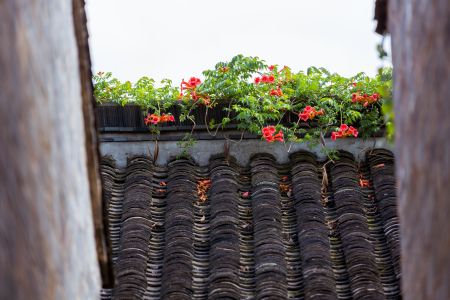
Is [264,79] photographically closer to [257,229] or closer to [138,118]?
[138,118]

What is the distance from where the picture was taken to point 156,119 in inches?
444

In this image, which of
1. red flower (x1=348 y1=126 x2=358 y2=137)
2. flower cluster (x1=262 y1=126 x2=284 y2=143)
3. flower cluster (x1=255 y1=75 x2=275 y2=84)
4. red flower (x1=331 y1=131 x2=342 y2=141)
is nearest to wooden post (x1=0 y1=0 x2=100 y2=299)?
flower cluster (x1=262 y1=126 x2=284 y2=143)

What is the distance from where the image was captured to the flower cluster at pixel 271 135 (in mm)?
11039

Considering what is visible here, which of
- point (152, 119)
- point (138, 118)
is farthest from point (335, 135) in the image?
point (138, 118)

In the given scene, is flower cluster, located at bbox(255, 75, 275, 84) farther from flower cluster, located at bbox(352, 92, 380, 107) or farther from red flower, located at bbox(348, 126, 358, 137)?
red flower, located at bbox(348, 126, 358, 137)

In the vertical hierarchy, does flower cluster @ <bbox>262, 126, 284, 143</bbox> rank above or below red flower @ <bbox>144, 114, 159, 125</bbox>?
below

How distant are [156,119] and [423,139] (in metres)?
4.87

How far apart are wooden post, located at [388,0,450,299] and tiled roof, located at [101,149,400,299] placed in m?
2.26

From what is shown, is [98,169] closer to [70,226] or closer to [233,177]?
[70,226]

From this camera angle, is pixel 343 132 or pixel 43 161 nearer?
pixel 43 161

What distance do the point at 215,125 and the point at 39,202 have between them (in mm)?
4915

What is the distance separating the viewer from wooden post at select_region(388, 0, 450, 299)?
244 inches

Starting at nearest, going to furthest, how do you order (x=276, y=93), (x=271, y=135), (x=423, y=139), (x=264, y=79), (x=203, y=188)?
(x=423, y=139) < (x=203, y=188) < (x=271, y=135) < (x=276, y=93) < (x=264, y=79)

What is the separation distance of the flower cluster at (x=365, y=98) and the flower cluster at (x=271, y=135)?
80 centimetres
